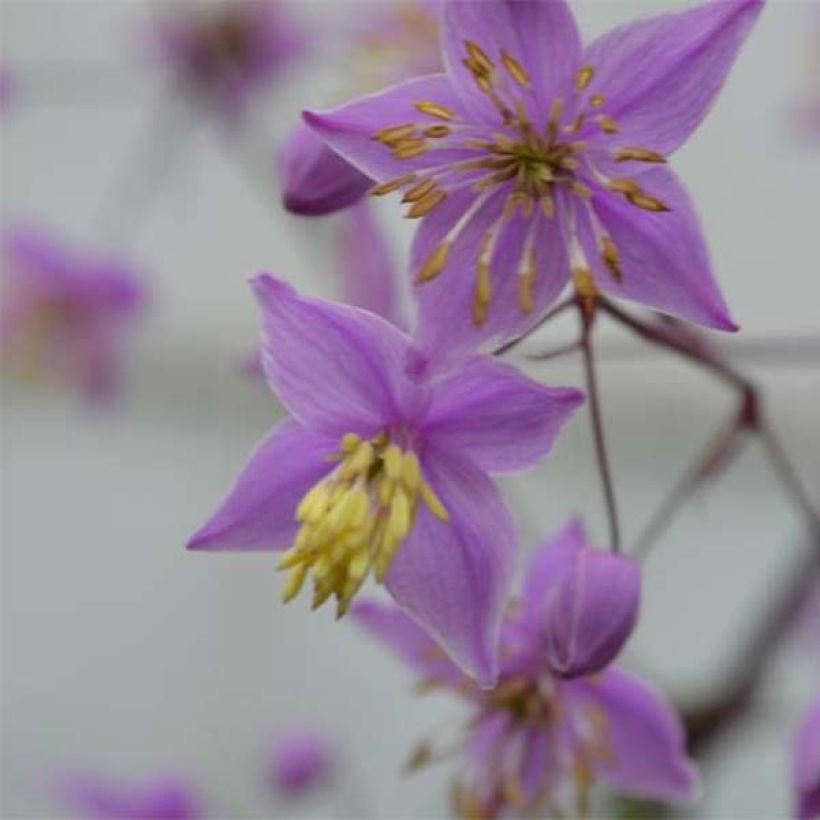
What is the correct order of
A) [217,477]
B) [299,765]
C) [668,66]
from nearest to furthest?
[668,66] → [299,765] → [217,477]

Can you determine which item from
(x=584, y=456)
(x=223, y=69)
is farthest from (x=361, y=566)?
(x=584, y=456)

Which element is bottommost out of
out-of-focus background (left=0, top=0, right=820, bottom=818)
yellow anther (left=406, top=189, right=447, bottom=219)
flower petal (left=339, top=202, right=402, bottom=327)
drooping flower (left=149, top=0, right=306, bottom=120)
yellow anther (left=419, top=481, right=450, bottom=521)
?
out-of-focus background (left=0, top=0, right=820, bottom=818)

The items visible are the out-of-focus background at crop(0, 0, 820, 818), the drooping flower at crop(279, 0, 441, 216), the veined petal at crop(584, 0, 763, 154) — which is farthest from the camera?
the out-of-focus background at crop(0, 0, 820, 818)

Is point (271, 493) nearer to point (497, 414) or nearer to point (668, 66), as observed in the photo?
point (497, 414)

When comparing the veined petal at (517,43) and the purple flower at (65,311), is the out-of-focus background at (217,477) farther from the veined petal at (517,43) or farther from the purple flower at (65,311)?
the veined petal at (517,43)

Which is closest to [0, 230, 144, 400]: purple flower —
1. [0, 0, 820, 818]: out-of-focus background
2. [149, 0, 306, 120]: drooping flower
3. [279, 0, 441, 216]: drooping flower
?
[149, 0, 306, 120]: drooping flower

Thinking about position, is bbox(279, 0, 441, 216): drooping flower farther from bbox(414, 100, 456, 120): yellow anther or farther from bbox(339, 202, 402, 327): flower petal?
bbox(414, 100, 456, 120): yellow anther

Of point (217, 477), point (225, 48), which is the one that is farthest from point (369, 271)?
point (217, 477)
